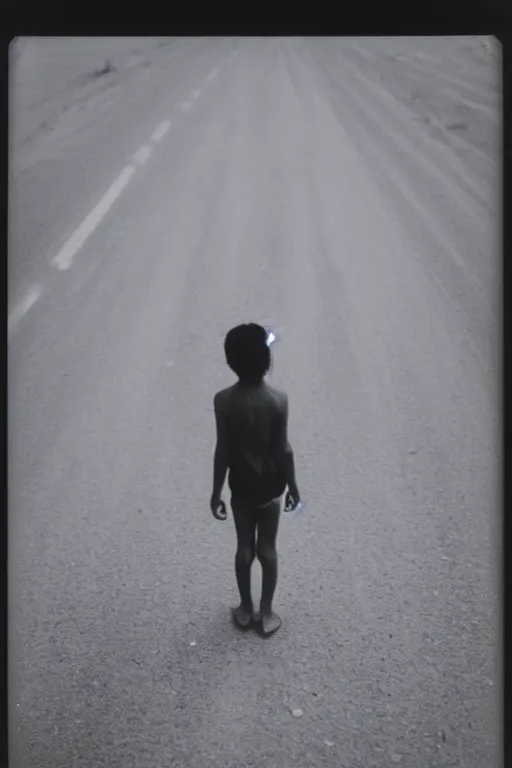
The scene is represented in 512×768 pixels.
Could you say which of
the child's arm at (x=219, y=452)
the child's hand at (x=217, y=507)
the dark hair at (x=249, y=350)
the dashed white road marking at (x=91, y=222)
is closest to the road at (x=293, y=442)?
the dashed white road marking at (x=91, y=222)

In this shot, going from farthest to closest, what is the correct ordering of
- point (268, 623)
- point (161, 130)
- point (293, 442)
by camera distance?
1. point (161, 130)
2. point (293, 442)
3. point (268, 623)

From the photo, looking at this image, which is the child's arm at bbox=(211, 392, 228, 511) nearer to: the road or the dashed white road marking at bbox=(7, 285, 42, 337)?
the road

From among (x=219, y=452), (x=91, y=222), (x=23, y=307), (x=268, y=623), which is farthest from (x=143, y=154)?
(x=268, y=623)

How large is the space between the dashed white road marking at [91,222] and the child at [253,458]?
5.04 meters

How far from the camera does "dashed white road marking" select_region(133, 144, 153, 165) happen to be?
12119mm

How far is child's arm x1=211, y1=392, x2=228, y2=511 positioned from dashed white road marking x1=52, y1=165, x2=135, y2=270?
197 inches

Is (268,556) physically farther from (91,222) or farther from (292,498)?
(91,222)

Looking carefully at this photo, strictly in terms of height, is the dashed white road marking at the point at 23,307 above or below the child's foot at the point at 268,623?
below

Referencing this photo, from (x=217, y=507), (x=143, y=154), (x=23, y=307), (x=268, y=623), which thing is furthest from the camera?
(x=143, y=154)

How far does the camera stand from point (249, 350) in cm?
399

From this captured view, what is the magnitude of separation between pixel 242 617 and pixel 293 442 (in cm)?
176

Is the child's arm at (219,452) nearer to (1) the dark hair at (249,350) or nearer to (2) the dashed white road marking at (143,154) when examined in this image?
(1) the dark hair at (249,350)

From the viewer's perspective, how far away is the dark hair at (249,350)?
3.98 m
